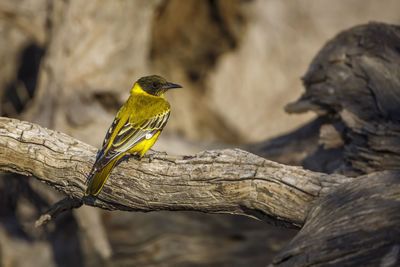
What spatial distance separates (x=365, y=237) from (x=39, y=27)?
8.89 metres

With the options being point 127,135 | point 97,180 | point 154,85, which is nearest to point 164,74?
point 154,85

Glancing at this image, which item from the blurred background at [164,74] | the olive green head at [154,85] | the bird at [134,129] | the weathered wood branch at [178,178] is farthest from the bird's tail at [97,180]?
the blurred background at [164,74]

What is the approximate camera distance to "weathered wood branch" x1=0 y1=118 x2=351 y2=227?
4.28 metres

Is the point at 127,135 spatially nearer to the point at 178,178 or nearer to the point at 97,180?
the point at 97,180

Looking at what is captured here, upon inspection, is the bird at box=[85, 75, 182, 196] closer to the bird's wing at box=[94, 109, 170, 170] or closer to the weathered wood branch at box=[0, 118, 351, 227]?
the bird's wing at box=[94, 109, 170, 170]

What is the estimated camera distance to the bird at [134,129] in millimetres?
4652

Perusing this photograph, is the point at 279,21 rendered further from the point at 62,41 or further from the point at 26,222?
the point at 26,222

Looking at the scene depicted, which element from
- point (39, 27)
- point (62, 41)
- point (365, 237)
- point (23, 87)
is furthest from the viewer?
point (23, 87)

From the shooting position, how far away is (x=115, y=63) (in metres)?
10.1

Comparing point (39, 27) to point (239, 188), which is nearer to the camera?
point (239, 188)

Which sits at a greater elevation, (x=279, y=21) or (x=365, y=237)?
(x=279, y=21)

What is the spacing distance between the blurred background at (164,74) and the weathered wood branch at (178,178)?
453cm

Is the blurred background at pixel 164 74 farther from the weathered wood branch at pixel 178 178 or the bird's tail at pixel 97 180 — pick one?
the bird's tail at pixel 97 180

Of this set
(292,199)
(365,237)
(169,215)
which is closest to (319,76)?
(292,199)
